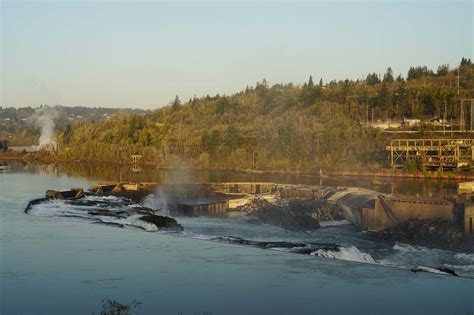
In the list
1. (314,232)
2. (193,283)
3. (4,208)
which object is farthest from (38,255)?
(4,208)

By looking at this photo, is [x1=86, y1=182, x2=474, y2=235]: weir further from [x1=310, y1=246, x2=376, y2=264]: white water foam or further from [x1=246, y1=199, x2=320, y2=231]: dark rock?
[x1=310, y1=246, x2=376, y2=264]: white water foam

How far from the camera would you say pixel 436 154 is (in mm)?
29875

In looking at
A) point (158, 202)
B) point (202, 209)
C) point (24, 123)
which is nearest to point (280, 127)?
point (158, 202)

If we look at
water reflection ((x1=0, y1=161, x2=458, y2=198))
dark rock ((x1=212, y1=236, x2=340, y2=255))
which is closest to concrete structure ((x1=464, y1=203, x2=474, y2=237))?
dark rock ((x1=212, y1=236, x2=340, y2=255))

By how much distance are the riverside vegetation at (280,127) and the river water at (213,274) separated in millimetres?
20220

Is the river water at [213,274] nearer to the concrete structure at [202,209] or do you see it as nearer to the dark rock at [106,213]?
the dark rock at [106,213]

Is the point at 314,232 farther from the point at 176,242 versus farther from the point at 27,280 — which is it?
the point at 27,280

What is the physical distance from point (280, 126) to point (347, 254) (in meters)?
27.9

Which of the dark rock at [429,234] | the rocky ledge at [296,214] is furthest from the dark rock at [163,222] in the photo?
the dark rock at [429,234]

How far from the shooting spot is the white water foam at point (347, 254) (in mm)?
10528

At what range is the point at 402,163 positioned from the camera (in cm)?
3050

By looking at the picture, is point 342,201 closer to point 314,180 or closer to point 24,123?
point 314,180

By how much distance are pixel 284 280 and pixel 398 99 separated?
35727 millimetres

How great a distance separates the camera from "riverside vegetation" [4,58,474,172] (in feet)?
115
